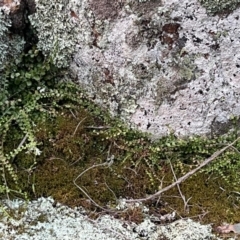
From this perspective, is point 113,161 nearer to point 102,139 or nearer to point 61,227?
point 102,139

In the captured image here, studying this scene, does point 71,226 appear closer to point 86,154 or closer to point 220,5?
point 86,154

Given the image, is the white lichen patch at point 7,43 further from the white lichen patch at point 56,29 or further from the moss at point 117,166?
the moss at point 117,166

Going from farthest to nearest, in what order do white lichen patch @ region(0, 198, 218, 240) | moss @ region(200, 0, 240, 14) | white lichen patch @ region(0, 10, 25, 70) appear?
white lichen patch @ region(0, 10, 25, 70) → moss @ region(200, 0, 240, 14) → white lichen patch @ region(0, 198, 218, 240)

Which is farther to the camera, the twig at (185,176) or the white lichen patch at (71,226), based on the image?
the twig at (185,176)

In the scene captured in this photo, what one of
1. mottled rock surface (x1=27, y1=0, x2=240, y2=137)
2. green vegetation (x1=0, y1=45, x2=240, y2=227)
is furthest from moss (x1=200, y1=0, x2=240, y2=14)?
green vegetation (x1=0, y1=45, x2=240, y2=227)

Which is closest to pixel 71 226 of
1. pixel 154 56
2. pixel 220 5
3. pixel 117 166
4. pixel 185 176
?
pixel 117 166

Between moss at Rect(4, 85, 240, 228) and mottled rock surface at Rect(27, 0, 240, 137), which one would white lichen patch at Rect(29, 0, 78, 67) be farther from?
moss at Rect(4, 85, 240, 228)

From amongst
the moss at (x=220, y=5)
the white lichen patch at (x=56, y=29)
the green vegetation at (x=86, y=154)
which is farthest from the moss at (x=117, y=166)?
the moss at (x=220, y=5)

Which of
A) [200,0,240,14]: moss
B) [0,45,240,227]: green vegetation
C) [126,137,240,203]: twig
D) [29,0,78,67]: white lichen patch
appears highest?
[29,0,78,67]: white lichen patch
